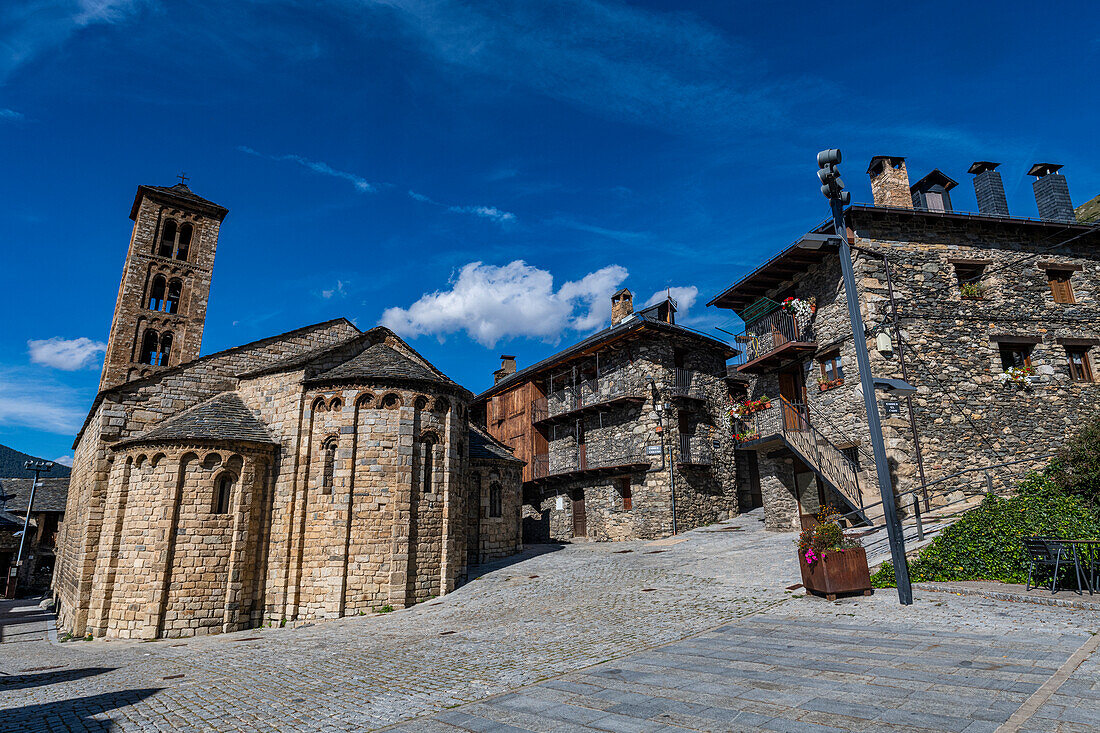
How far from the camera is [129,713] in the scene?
7.09 meters

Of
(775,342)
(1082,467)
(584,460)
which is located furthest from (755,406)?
(584,460)

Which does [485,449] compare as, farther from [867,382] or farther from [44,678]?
[867,382]

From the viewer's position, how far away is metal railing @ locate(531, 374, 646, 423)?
26.3m

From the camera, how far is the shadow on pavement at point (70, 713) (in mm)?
6594

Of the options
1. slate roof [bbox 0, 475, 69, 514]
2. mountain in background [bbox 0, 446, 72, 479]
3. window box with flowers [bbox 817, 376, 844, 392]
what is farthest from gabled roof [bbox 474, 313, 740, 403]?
mountain in background [bbox 0, 446, 72, 479]

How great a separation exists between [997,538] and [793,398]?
1051 cm

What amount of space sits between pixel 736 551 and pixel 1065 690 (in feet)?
40.6

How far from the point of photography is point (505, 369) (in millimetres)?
38719

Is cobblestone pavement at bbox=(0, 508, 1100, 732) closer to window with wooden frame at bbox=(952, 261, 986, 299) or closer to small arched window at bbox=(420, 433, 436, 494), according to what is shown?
small arched window at bbox=(420, 433, 436, 494)

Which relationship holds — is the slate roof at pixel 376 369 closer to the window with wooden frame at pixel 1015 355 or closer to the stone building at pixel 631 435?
the stone building at pixel 631 435

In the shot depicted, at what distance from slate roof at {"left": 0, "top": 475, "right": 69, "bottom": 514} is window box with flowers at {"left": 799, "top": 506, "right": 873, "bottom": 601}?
48.9 metres

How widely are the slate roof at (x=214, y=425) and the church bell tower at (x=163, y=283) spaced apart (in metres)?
9.89

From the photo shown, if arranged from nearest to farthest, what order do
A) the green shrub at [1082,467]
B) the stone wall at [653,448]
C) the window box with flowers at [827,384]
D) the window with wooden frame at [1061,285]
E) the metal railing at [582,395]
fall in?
1. the green shrub at [1082,467]
2. the window box with flowers at [827,384]
3. the window with wooden frame at [1061,285]
4. the stone wall at [653,448]
5. the metal railing at [582,395]

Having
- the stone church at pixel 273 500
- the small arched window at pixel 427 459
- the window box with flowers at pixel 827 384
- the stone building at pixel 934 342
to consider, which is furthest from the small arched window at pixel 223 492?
the window box with flowers at pixel 827 384
